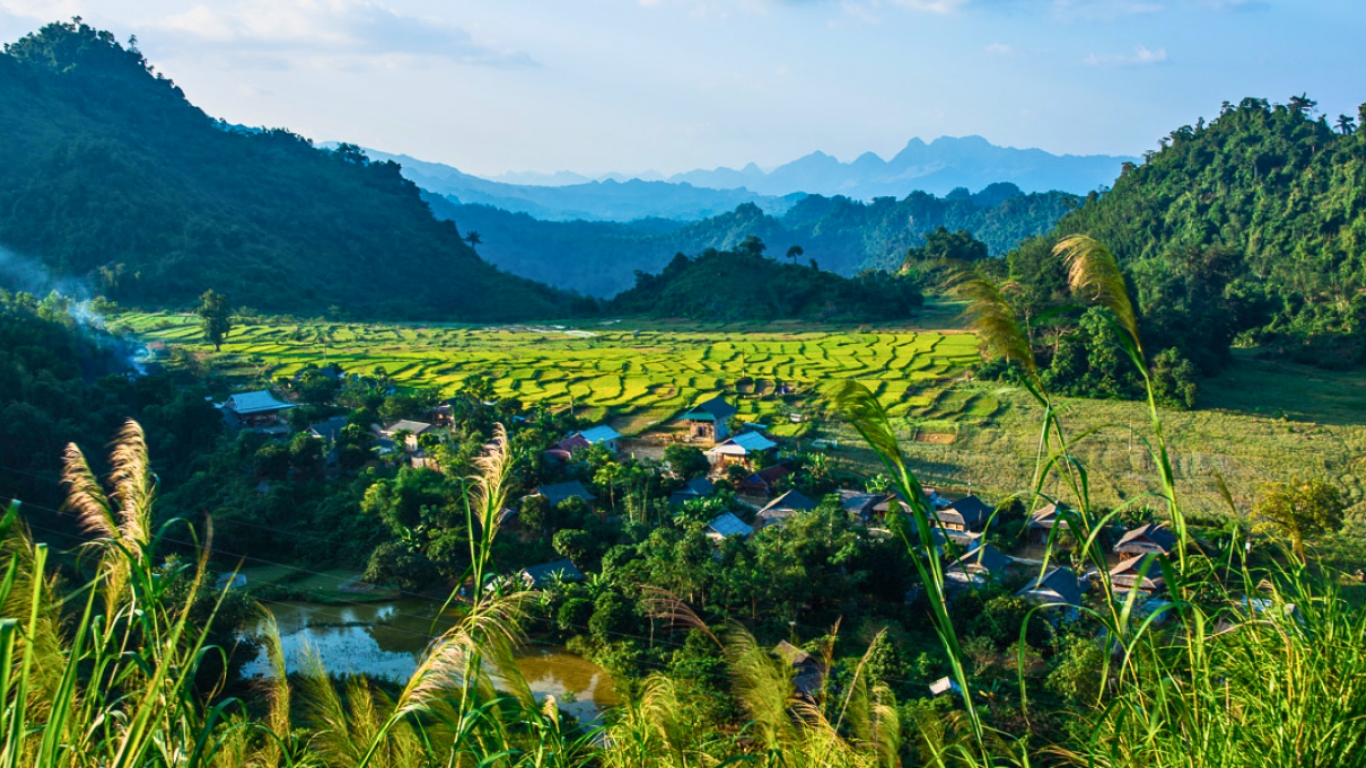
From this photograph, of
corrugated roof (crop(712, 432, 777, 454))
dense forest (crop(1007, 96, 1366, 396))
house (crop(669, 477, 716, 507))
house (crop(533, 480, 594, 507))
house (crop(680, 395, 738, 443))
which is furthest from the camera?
dense forest (crop(1007, 96, 1366, 396))

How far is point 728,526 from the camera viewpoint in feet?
51.7

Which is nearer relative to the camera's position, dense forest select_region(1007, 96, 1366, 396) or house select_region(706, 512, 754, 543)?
house select_region(706, 512, 754, 543)

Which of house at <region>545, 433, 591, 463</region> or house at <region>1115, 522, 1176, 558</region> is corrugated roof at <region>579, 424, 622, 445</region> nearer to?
house at <region>545, 433, 591, 463</region>

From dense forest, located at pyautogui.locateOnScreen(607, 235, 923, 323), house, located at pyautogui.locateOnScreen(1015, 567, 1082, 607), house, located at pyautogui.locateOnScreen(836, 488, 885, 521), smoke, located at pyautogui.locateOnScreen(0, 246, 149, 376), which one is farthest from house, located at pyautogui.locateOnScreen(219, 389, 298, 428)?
dense forest, located at pyautogui.locateOnScreen(607, 235, 923, 323)

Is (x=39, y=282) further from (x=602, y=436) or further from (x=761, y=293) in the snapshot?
(x=761, y=293)

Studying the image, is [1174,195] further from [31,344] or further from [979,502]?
[31,344]

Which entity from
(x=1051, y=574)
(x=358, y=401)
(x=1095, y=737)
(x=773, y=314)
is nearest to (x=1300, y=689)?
(x=1095, y=737)

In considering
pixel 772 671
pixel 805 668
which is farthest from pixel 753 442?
pixel 772 671

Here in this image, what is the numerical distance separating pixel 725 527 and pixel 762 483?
3.62 meters

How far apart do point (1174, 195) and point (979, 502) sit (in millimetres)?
44900

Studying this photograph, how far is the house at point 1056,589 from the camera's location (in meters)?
12.6

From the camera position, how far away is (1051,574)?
43.4 feet

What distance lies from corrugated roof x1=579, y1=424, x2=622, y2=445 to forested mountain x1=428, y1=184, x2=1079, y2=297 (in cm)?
7187

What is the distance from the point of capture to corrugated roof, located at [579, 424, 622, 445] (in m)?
21.5
